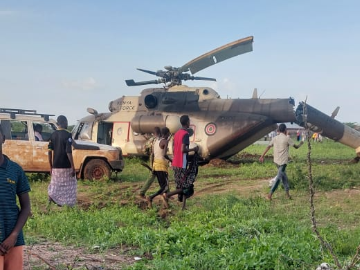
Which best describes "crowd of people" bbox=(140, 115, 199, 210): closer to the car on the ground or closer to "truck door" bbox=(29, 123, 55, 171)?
the car on the ground

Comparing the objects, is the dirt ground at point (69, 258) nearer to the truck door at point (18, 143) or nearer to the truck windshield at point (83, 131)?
the truck door at point (18, 143)

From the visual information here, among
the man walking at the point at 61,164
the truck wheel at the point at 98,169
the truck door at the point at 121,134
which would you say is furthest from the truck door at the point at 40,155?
the truck door at the point at 121,134

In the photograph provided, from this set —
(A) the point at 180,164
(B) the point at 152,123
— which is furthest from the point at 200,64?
(A) the point at 180,164

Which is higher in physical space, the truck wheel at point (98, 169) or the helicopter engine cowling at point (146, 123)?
the helicopter engine cowling at point (146, 123)

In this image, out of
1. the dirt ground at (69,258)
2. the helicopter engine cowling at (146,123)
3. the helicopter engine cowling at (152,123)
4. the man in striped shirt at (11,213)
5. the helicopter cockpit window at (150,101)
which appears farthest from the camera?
the helicopter cockpit window at (150,101)

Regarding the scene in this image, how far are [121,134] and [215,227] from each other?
448 inches

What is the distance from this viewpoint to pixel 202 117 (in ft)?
53.4

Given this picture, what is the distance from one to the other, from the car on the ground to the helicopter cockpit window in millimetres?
4789

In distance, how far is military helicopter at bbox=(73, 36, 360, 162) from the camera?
15552mm

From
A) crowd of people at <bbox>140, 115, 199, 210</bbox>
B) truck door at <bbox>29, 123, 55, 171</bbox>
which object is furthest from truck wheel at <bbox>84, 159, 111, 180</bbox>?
crowd of people at <bbox>140, 115, 199, 210</bbox>

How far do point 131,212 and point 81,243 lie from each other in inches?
96.0

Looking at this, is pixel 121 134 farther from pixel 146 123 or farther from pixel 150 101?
pixel 150 101

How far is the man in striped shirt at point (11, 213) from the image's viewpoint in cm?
333

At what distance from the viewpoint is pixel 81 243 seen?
218 inches
